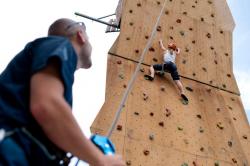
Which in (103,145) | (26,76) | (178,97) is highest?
(26,76)

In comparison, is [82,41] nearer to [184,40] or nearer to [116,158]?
[116,158]

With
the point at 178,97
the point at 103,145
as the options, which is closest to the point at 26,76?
the point at 103,145

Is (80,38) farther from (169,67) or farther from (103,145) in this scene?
(169,67)

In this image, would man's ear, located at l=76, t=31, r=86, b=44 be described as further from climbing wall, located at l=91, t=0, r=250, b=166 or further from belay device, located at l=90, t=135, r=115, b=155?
climbing wall, located at l=91, t=0, r=250, b=166

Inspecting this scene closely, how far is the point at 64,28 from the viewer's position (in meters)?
0.89

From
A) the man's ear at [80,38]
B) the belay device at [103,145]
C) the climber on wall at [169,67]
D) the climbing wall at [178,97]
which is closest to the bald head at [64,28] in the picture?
the man's ear at [80,38]

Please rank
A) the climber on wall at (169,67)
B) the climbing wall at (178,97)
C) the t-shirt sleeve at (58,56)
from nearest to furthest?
the t-shirt sleeve at (58,56) → the climbing wall at (178,97) → the climber on wall at (169,67)

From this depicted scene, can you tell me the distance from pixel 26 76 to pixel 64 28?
18 centimetres

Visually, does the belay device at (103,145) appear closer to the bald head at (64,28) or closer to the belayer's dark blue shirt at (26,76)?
the belayer's dark blue shirt at (26,76)

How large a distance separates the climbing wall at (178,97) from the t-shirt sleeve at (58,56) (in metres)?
2.08

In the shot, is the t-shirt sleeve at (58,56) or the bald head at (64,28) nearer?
the t-shirt sleeve at (58,56)

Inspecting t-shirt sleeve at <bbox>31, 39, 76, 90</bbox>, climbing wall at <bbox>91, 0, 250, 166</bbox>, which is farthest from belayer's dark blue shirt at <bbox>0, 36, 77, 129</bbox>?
climbing wall at <bbox>91, 0, 250, 166</bbox>

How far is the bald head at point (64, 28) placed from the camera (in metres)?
0.88

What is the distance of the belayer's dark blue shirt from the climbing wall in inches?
81.1
